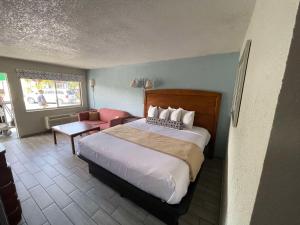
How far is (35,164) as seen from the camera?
2.53 meters

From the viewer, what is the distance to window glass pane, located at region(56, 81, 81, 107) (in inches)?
181

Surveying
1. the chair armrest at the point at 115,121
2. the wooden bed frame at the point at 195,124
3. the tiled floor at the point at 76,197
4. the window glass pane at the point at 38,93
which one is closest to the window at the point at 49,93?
the window glass pane at the point at 38,93

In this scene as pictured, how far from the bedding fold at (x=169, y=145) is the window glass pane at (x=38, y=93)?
3262mm

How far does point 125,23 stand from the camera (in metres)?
1.52

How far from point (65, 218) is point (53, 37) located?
2.39 meters

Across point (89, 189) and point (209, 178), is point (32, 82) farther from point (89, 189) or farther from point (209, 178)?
point (209, 178)

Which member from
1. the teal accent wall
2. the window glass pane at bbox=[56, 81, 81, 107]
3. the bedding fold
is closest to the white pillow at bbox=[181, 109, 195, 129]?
the teal accent wall

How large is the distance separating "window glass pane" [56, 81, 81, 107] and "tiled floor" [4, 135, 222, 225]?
2.40 m

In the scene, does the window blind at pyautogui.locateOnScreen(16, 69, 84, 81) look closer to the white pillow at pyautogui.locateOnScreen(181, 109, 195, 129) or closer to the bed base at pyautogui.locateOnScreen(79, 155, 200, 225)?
the bed base at pyautogui.locateOnScreen(79, 155, 200, 225)

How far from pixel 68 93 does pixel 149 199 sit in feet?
15.9

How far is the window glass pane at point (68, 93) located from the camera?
15.1 ft

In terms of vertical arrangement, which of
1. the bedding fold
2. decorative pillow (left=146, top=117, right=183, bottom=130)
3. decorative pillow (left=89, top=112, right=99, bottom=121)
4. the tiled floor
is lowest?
the tiled floor

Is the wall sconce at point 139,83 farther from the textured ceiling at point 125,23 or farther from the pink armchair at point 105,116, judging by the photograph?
the textured ceiling at point 125,23

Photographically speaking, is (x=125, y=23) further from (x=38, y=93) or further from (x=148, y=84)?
(x=38, y=93)
